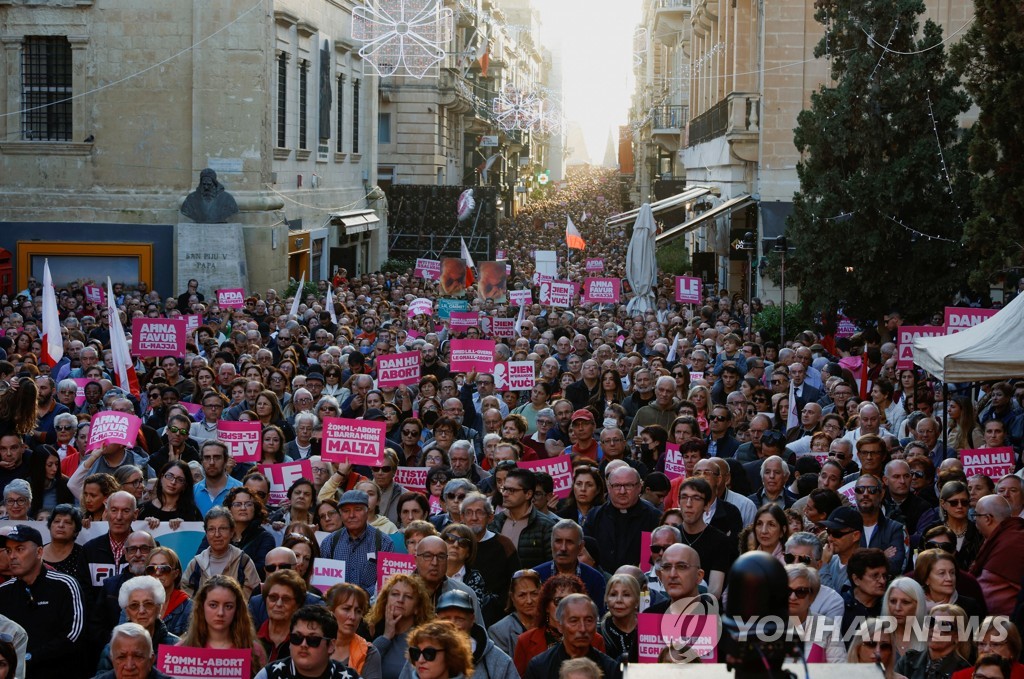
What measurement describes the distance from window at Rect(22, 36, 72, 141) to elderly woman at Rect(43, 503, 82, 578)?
77.6 feet

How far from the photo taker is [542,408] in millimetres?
14086

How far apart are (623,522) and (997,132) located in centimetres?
1041

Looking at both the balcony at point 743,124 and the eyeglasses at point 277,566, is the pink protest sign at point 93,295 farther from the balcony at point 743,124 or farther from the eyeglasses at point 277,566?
the eyeglasses at point 277,566

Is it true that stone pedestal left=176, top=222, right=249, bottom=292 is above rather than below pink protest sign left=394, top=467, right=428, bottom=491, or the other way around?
above

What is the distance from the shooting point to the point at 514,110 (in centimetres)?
6862

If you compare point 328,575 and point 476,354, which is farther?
point 476,354

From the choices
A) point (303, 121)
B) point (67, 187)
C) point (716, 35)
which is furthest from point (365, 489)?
point (716, 35)

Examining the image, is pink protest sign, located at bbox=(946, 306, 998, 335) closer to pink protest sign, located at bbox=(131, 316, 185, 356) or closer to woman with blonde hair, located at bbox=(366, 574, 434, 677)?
pink protest sign, located at bbox=(131, 316, 185, 356)

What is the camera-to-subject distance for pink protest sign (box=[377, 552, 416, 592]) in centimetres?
823

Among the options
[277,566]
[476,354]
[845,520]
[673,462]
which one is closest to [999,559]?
[845,520]

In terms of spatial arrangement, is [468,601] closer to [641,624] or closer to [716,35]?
[641,624]

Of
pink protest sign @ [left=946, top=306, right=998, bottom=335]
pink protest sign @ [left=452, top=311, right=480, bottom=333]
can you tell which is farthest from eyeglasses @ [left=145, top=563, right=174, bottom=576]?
pink protest sign @ [left=452, top=311, right=480, bottom=333]

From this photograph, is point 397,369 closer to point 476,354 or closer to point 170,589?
point 476,354

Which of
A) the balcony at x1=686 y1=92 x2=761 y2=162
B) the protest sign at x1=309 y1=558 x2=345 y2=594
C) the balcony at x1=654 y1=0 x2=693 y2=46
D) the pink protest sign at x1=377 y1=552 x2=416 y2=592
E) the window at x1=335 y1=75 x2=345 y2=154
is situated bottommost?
the protest sign at x1=309 y1=558 x2=345 y2=594
